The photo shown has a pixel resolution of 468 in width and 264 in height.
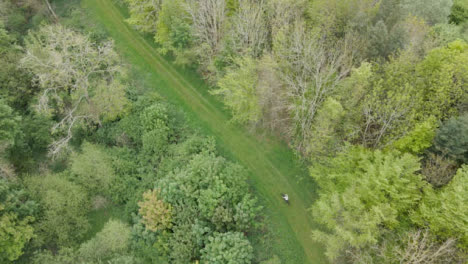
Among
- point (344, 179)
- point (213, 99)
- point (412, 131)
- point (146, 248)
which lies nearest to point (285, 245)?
point (344, 179)

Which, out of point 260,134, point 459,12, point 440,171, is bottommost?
point 260,134

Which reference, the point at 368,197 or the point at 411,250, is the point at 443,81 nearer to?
the point at 368,197

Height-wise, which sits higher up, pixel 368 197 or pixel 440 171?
pixel 440 171

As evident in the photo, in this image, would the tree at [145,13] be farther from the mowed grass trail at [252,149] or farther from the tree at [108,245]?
the tree at [108,245]

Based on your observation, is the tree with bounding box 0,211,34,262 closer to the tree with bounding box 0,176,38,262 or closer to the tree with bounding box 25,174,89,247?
the tree with bounding box 0,176,38,262

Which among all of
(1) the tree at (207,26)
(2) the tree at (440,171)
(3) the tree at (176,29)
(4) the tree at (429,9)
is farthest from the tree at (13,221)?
(4) the tree at (429,9)

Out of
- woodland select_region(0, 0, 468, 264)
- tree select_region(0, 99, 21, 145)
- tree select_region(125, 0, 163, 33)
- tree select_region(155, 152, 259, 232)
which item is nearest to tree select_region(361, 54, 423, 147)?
woodland select_region(0, 0, 468, 264)

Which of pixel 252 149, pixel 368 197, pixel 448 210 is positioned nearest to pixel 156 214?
pixel 252 149
